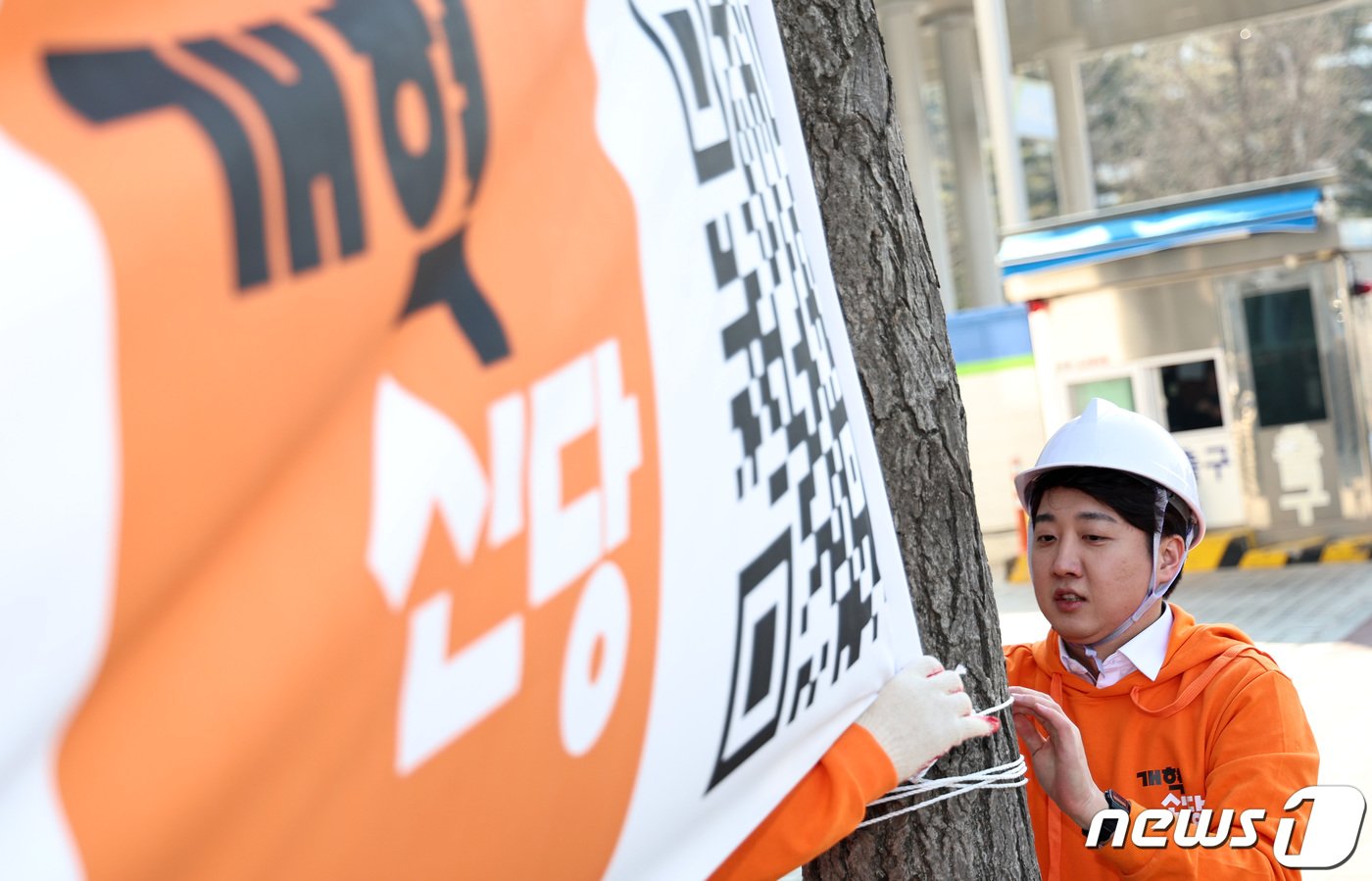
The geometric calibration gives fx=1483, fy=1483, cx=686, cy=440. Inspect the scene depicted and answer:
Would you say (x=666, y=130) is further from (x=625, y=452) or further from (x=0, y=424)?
(x=0, y=424)

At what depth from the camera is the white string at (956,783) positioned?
205 centimetres

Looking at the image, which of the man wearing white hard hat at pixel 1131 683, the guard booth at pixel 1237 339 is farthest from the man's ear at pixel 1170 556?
the guard booth at pixel 1237 339

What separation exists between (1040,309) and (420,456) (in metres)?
11.6

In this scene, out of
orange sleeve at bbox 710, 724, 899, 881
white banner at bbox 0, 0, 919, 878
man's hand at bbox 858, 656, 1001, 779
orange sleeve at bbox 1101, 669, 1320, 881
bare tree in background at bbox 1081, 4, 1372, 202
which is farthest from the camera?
bare tree in background at bbox 1081, 4, 1372, 202

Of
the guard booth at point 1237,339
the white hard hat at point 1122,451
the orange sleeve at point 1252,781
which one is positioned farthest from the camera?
the guard booth at point 1237,339

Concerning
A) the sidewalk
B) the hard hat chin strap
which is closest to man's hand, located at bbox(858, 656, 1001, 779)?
the hard hat chin strap

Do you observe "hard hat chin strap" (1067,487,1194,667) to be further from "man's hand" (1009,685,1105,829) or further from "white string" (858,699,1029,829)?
"white string" (858,699,1029,829)

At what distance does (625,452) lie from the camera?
1288 millimetres

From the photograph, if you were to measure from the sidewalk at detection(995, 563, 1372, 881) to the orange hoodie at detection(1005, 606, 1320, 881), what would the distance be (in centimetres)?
288

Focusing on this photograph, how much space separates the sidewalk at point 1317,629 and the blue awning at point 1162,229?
2.65m

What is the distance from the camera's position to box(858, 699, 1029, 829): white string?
2047 mm

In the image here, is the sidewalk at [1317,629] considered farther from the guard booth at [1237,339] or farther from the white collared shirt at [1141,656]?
the white collared shirt at [1141,656]

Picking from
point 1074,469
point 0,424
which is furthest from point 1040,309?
point 0,424

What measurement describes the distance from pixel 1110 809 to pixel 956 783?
1.82 ft
